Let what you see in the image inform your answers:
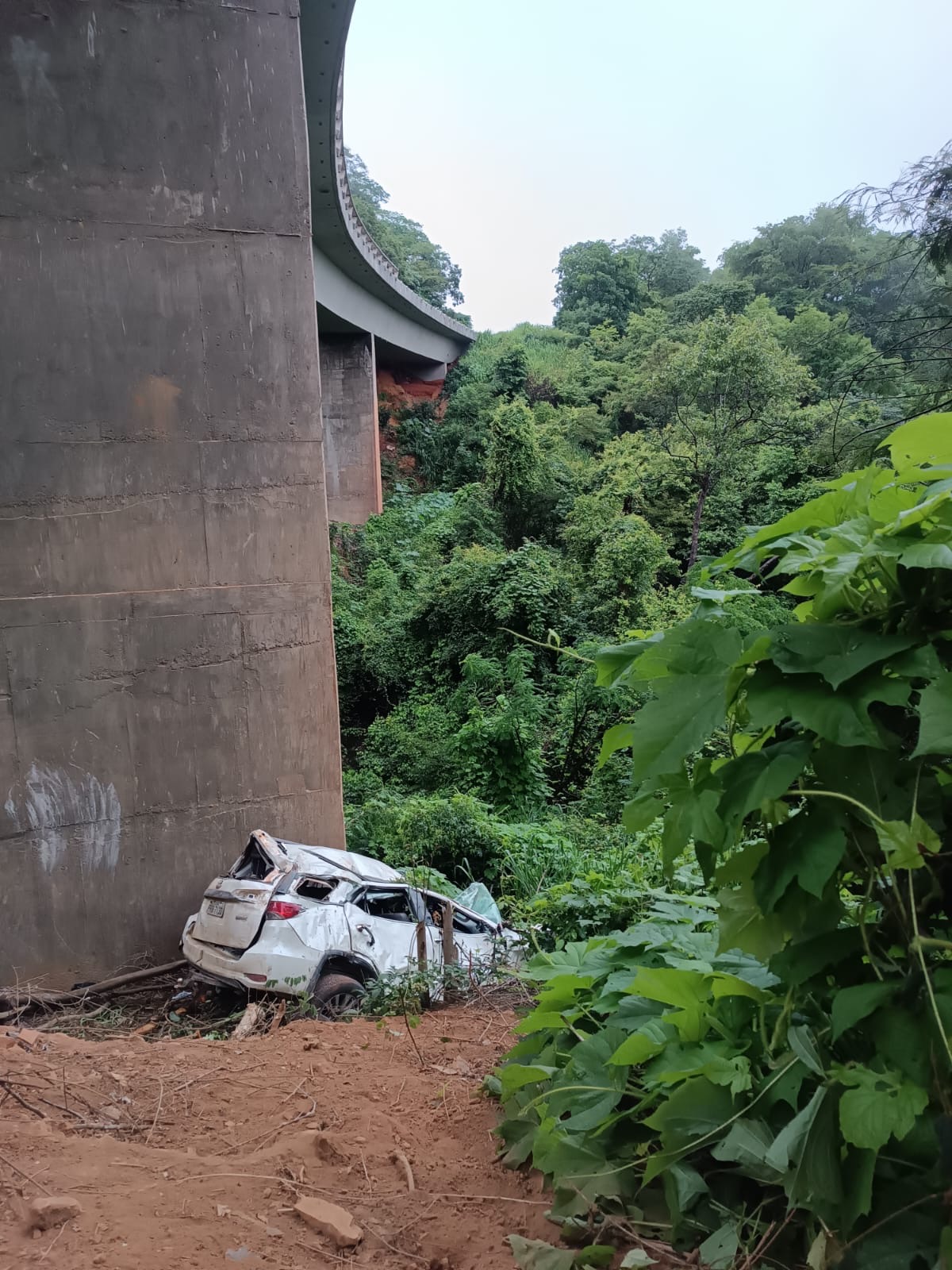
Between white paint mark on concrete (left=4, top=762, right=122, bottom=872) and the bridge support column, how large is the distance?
2096 cm

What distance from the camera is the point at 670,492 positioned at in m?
20.0

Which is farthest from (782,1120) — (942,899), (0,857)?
(0,857)

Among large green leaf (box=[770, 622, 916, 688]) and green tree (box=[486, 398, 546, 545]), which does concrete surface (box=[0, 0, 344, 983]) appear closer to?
large green leaf (box=[770, 622, 916, 688])

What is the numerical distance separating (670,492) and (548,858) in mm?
13301

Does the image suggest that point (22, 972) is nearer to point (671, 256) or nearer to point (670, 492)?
point (670, 492)

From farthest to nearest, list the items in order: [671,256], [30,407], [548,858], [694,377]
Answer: [671,256]
[694,377]
[548,858]
[30,407]

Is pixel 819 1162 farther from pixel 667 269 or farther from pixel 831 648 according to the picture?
pixel 667 269

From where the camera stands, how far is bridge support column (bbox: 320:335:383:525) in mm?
27125

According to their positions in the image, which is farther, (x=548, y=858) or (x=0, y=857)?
(x=548, y=858)

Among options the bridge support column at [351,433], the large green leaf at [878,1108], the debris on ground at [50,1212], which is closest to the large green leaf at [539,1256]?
the large green leaf at [878,1108]

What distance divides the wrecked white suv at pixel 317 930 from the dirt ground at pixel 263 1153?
1.20 meters

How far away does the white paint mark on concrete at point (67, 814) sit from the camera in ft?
21.2

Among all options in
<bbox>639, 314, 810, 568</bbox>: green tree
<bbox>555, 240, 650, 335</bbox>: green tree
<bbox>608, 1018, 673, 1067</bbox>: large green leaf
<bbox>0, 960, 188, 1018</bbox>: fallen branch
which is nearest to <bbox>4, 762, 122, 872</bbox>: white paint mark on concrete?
<bbox>0, 960, 188, 1018</bbox>: fallen branch

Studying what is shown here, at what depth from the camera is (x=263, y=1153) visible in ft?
8.91
